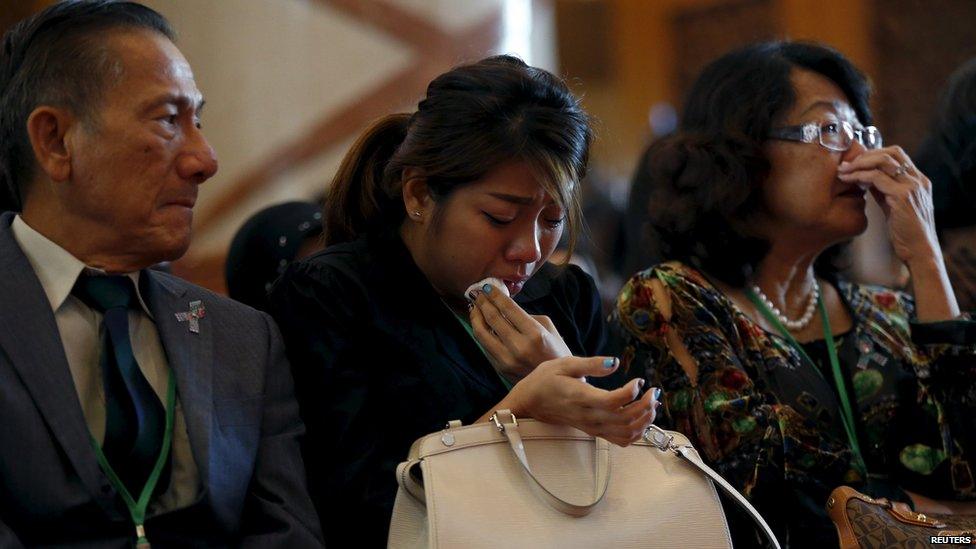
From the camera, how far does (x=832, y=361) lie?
2.99 meters

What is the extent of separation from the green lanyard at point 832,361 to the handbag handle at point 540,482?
3.14 feet

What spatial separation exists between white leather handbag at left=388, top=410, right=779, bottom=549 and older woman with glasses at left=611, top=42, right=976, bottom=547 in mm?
561

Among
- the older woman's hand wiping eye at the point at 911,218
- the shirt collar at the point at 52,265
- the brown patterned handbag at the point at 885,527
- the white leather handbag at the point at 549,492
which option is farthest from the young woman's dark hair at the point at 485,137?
the older woman's hand wiping eye at the point at 911,218

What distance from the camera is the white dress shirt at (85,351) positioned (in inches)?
83.4

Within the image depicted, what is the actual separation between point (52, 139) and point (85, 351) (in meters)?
0.38

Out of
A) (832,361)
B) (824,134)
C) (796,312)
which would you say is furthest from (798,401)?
(824,134)

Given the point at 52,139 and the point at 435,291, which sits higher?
the point at 52,139

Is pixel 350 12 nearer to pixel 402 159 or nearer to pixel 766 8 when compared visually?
pixel 402 159

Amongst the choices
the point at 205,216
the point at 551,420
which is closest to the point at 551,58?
the point at 205,216

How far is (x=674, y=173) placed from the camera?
315 centimetres

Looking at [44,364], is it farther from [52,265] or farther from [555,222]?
[555,222]

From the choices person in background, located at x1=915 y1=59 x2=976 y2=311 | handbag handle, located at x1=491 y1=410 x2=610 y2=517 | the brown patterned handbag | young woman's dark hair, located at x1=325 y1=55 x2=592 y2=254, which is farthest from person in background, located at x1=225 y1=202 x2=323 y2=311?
person in background, located at x1=915 y1=59 x2=976 y2=311

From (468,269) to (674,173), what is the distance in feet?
2.98

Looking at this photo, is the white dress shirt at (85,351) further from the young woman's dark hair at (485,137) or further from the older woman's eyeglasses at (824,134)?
the older woman's eyeglasses at (824,134)
